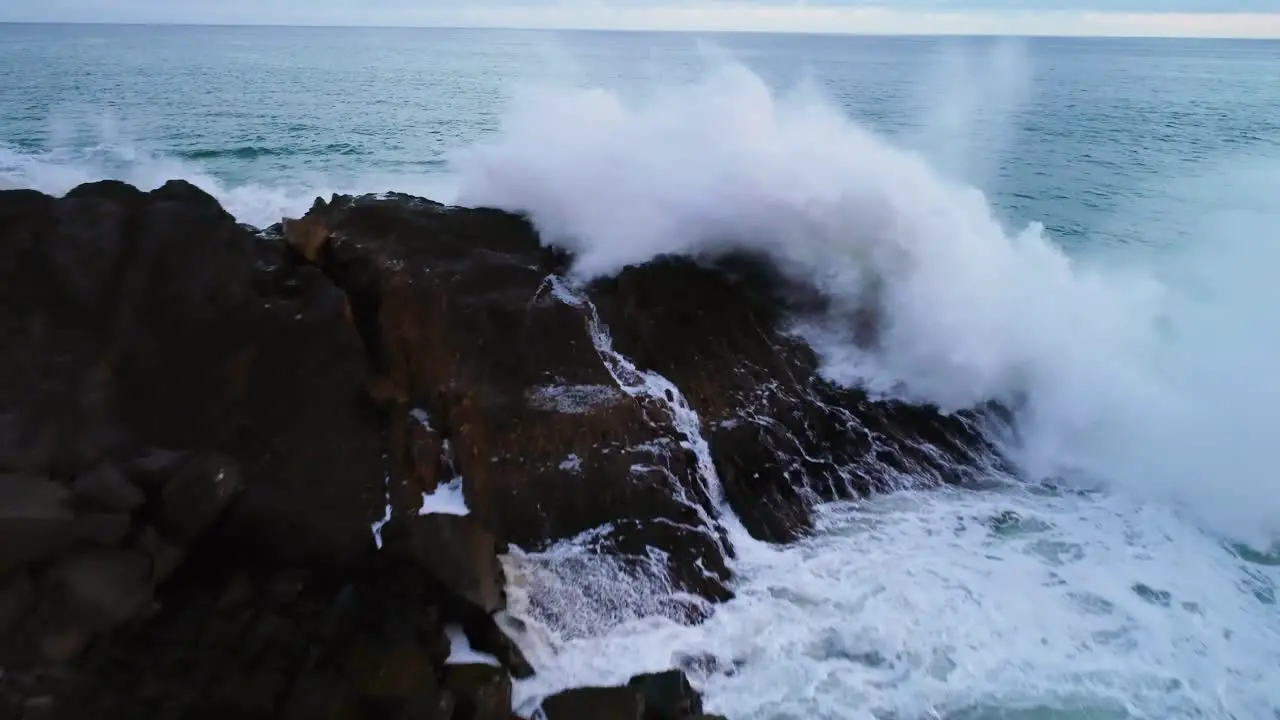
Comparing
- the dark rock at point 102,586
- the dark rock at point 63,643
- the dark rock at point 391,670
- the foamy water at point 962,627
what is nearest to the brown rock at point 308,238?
the dark rock at point 102,586

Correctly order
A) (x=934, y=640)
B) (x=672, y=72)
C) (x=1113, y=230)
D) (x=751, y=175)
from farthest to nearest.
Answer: (x=672, y=72)
(x=1113, y=230)
(x=751, y=175)
(x=934, y=640)

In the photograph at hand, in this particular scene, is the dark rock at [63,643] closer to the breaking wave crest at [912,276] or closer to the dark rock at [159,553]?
the dark rock at [159,553]

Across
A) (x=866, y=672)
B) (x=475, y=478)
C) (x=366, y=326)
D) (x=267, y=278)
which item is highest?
(x=267, y=278)

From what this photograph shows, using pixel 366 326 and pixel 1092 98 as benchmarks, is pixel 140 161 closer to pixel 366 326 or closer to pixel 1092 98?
pixel 366 326

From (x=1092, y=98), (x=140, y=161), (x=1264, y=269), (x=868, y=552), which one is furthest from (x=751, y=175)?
(x=1092, y=98)

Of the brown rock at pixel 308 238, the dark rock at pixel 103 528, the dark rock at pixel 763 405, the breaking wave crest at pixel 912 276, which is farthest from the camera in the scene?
the breaking wave crest at pixel 912 276

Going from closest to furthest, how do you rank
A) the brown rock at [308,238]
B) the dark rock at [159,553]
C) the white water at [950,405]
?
the dark rock at [159,553] → the white water at [950,405] → the brown rock at [308,238]

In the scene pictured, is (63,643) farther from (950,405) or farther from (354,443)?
(950,405)
